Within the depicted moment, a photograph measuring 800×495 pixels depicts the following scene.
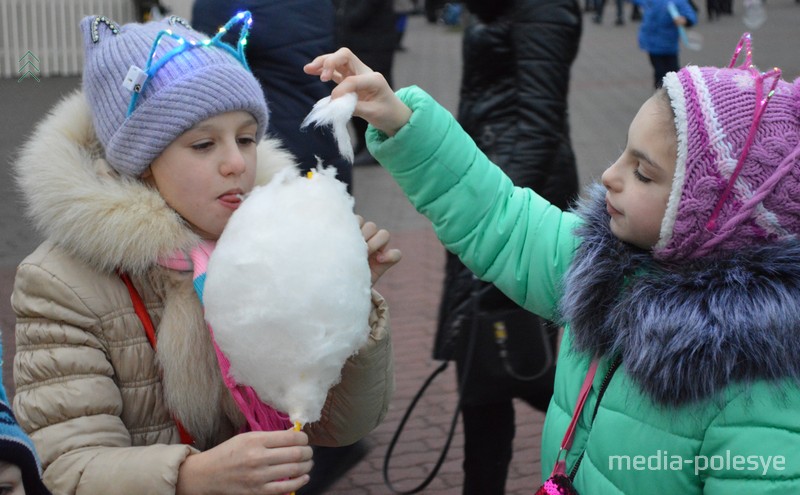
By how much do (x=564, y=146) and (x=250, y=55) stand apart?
42.8 inches

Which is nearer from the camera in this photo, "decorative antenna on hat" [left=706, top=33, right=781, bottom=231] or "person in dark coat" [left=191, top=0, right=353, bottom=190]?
"decorative antenna on hat" [left=706, top=33, right=781, bottom=231]

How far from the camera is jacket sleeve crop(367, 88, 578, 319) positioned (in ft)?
7.00

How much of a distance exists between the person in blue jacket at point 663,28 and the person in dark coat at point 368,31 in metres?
3.02

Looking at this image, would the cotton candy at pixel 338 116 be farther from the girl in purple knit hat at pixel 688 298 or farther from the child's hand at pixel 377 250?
the child's hand at pixel 377 250

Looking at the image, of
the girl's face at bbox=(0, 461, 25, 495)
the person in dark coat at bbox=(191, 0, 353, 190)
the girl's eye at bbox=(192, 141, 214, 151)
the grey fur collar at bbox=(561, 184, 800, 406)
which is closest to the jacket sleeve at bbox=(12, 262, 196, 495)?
the girl's face at bbox=(0, 461, 25, 495)

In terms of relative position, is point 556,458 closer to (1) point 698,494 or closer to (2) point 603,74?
(1) point 698,494

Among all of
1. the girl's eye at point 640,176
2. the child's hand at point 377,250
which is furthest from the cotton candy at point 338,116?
the girl's eye at point 640,176

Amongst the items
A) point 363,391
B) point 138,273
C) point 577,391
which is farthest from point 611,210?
point 138,273

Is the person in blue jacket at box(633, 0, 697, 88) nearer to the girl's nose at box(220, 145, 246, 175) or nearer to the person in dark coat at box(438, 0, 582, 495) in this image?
the person in dark coat at box(438, 0, 582, 495)

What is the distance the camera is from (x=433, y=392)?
490 cm

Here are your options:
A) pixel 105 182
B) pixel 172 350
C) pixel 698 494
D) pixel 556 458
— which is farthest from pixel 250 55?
pixel 698 494

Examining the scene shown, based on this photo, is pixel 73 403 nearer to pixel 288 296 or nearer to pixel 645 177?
pixel 288 296

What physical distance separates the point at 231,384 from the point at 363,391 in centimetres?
30

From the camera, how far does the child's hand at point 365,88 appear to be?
1.98 meters
